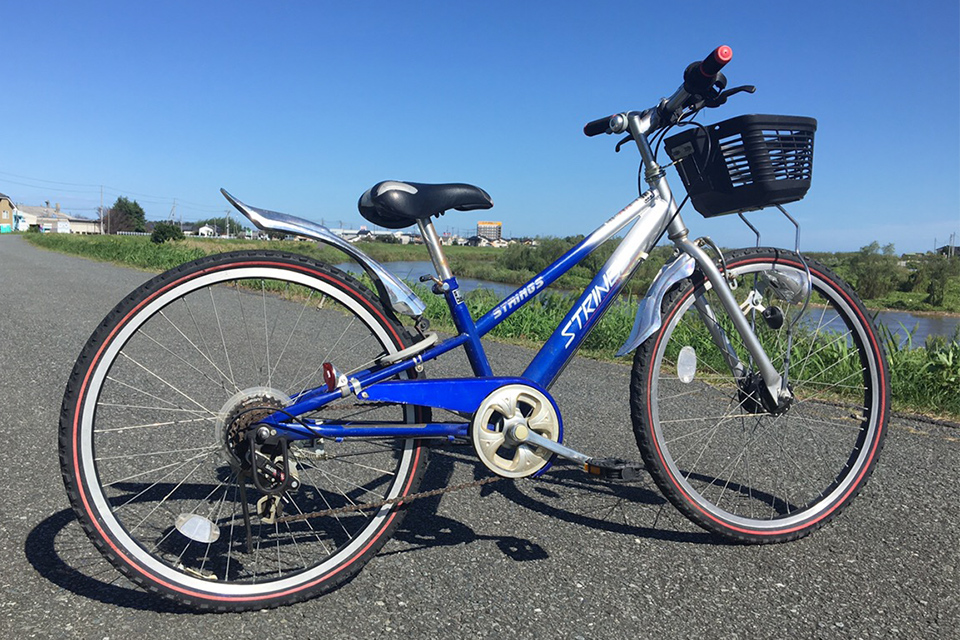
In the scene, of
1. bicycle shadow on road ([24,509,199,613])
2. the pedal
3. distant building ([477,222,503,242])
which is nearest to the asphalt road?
bicycle shadow on road ([24,509,199,613])

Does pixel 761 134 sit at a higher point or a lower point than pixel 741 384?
higher

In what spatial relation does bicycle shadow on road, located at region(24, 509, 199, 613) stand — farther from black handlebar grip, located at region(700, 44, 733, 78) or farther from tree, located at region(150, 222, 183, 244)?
tree, located at region(150, 222, 183, 244)

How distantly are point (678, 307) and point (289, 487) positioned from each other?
161 cm

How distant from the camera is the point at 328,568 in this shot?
2102mm

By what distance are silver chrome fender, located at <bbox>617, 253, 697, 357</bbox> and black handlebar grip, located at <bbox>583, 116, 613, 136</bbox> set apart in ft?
2.00

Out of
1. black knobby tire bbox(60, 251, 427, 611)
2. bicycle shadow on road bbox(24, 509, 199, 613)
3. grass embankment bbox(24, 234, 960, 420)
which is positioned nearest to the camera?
black knobby tire bbox(60, 251, 427, 611)

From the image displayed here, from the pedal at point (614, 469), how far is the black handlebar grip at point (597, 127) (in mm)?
1332

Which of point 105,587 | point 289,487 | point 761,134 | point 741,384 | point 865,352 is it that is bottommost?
point 105,587

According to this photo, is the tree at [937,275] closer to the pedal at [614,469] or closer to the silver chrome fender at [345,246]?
the pedal at [614,469]

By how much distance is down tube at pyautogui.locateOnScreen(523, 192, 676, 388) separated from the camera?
2.47m

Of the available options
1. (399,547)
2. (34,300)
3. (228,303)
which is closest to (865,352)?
(399,547)

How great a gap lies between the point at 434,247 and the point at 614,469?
1.02m

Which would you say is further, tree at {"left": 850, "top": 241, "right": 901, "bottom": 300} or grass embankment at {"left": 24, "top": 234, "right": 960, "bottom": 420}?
tree at {"left": 850, "top": 241, "right": 901, "bottom": 300}

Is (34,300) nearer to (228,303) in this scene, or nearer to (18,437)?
(228,303)
